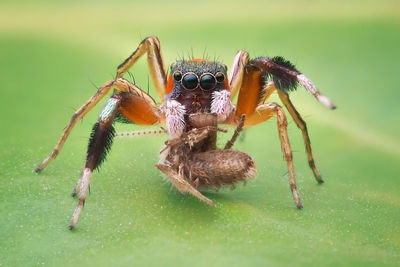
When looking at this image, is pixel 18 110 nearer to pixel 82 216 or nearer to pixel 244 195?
pixel 82 216

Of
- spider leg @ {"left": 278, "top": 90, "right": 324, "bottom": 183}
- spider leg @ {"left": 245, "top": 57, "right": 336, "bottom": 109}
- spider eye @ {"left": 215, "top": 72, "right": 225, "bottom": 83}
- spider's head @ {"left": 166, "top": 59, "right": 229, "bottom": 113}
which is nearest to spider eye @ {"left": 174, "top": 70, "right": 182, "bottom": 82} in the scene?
spider's head @ {"left": 166, "top": 59, "right": 229, "bottom": 113}

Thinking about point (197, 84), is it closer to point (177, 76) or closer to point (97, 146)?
point (177, 76)

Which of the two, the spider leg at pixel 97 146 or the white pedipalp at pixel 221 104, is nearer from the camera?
the spider leg at pixel 97 146

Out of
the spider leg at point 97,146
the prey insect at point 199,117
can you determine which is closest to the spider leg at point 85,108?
the prey insect at point 199,117

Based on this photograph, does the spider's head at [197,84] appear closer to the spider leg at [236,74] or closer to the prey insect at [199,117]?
the prey insect at [199,117]

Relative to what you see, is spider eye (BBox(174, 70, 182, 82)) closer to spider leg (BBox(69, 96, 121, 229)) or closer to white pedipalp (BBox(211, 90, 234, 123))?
white pedipalp (BBox(211, 90, 234, 123))

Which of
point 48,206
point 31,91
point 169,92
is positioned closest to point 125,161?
point 169,92
